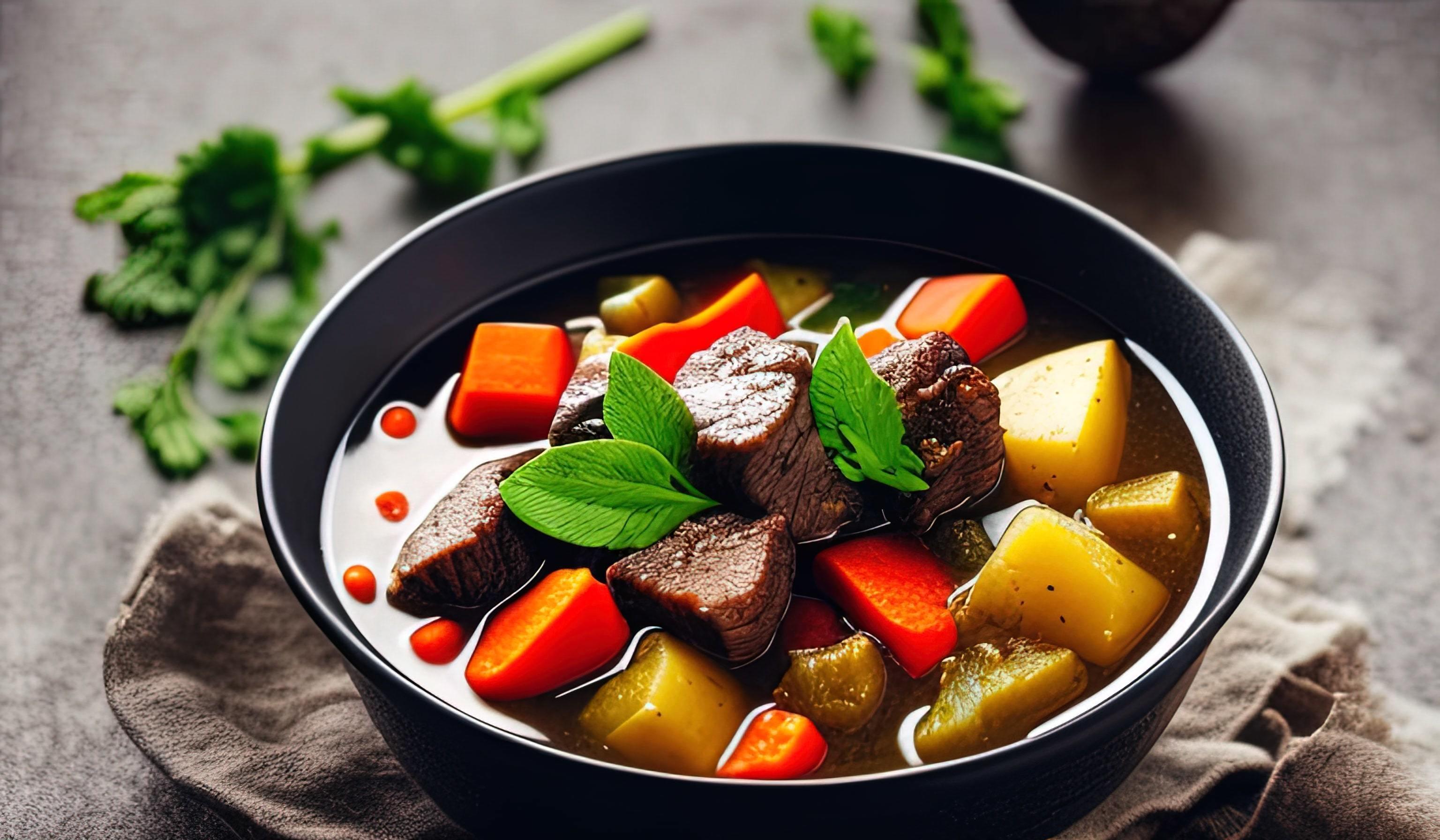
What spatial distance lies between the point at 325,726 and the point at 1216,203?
278 centimetres

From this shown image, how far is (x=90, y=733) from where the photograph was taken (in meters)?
2.46

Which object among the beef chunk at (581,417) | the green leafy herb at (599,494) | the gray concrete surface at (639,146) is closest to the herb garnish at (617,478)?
the green leafy herb at (599,494)

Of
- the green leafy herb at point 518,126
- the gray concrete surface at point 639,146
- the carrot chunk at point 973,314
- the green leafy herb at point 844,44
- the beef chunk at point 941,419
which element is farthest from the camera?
the green leafy herb at point 844,44

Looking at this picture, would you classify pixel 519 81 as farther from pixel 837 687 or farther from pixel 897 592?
pixel 837 687

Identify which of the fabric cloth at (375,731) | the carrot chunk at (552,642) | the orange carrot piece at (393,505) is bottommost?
the fabric cloth at (375,731)

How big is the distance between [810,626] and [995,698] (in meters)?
0.31

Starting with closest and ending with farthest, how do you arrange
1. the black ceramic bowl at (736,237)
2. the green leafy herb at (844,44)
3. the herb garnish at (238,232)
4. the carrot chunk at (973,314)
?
1. the black ceramic bowl at (736,237)
2. the carrot chunk at (973,314)
3. the herb garnish at (238,232)
4. the green leafy herb at (844,44)

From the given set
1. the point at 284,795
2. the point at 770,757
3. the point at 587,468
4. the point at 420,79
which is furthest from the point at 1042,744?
the point at 420,79

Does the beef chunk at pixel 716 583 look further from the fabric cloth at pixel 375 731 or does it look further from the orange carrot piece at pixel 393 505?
the fabric cloth at pixel 375 731

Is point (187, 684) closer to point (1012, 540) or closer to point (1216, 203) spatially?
point (1012, 540)

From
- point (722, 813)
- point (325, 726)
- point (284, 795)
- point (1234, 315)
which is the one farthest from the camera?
point (1234, 315)

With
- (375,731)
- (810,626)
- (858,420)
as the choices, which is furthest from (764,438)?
(375,731)

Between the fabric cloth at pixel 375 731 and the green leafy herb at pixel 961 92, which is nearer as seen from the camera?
the fabric cloth at pixel 375 731

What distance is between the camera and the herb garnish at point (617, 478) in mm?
1943
